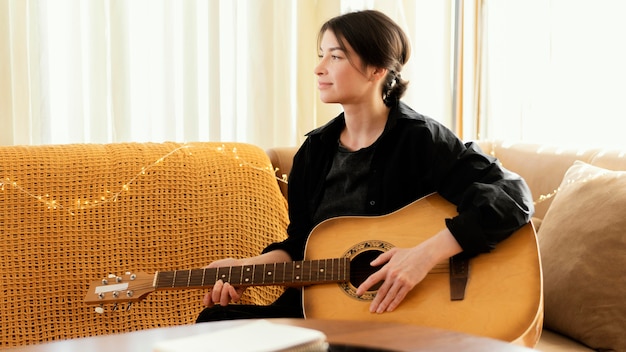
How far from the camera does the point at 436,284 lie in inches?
65.8

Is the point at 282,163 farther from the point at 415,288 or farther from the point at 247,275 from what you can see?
the point at 415,288

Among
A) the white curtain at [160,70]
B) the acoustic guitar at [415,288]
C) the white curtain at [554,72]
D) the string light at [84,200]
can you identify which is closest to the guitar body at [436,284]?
the acoustic guitar at [415,288]

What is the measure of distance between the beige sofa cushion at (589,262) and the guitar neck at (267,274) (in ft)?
1.85

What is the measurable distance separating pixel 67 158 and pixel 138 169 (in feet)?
0.61

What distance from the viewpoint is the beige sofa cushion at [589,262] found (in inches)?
70.1

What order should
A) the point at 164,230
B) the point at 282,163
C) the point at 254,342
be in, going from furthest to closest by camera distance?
the point at 282,163, the point at 164,230, the point at 254,342

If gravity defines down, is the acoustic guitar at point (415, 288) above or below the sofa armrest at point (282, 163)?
below

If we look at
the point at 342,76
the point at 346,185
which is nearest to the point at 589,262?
the point at 346,185

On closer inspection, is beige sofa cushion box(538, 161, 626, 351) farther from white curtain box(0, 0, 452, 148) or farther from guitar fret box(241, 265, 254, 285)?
white curtain box(0, 0, 452, 148)

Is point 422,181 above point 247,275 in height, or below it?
above

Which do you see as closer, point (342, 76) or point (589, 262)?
point (589, 262)

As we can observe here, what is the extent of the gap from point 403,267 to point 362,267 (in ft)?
0.42

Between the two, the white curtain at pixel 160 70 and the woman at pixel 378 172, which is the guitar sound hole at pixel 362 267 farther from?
the white curtain at pixel 160 70

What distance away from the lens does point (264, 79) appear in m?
2.59
